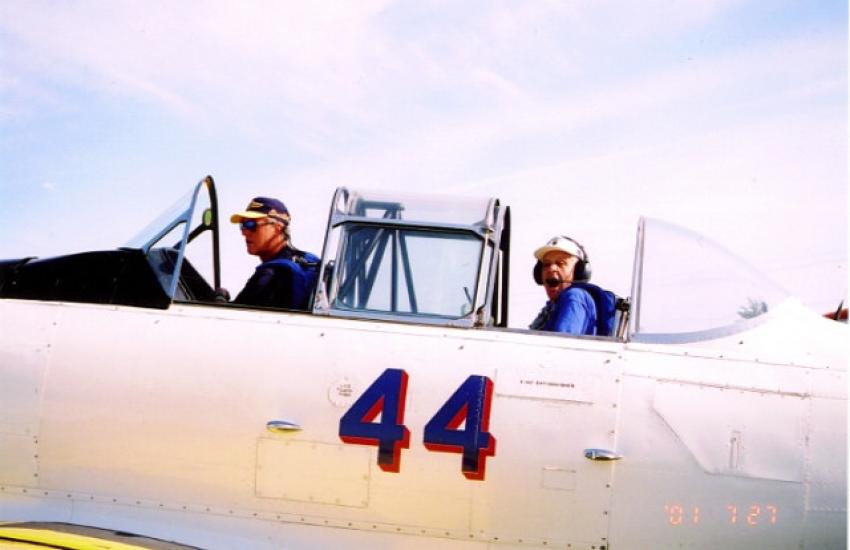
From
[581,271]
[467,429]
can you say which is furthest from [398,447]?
[581,271]

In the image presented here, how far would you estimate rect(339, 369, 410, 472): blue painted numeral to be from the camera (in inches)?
180

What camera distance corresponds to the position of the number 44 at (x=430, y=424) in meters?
4.54

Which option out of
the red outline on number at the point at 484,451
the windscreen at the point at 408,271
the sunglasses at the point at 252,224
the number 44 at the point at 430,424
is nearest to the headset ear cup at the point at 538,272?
the windscreen at the point at 408,271

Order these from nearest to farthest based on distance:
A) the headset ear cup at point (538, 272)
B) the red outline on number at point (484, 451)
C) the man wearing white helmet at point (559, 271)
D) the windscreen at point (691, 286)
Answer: the red outline on number at point (484, 451) < the windscreen at point (691, 286) < the man wearing white helmet at point (559, 271) < the headset ear cup at point (538, 272)

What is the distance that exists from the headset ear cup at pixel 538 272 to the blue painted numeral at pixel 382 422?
4.84ft

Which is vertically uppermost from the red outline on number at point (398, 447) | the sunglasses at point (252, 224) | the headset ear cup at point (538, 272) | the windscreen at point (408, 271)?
the sunglasses at point (252, 224)

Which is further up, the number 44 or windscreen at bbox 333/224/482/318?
windscreen at bbox 333/224/482/318

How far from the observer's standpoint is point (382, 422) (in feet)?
15.1

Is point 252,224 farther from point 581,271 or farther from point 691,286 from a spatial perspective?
point 691,286

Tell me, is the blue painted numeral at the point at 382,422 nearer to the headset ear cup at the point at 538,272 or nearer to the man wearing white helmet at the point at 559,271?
the man wearing white helmet at the point at 559,271

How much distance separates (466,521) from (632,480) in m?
0.88

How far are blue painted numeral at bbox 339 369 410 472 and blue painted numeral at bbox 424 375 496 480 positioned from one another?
0.16 meters

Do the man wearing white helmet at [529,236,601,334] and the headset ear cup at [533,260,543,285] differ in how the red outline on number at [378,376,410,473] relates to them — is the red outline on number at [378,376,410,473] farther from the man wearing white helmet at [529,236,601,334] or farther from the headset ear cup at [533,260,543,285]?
the headset ear cup at [533,260,543,285]

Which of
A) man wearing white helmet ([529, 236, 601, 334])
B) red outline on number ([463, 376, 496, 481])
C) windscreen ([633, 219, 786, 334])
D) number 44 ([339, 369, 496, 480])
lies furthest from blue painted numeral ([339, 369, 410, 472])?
windscreen ([633, 219, 786, 334])
